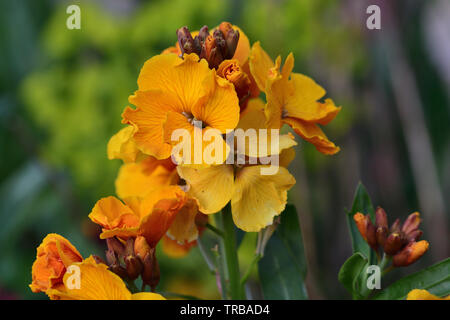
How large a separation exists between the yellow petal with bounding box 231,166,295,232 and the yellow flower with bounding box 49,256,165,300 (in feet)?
0.59

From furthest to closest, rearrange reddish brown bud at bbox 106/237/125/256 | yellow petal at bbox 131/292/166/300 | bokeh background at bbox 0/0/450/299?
bokeh background at bbox 0/0/450/299 < reddish brown bud at bbox 106/237/125/256 < yellow petal at bbox 131/292/166/300

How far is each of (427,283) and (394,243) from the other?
0.07m

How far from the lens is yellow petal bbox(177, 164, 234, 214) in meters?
0.71

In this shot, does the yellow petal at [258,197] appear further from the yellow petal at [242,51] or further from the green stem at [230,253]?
the yellow petal at [242,51]

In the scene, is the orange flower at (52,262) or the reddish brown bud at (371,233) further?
the reddish brown bud at (371,233)

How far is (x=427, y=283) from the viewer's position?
763mm

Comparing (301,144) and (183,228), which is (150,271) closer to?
(183,228)

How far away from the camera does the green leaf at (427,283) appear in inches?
29.5

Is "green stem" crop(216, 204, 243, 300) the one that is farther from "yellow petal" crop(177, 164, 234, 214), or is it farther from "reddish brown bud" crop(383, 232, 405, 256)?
"reddish brown bud" crop(383, 232, 405, 256)

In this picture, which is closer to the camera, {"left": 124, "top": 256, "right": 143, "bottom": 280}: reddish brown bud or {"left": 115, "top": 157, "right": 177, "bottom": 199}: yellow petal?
{"left": 124, "top": 256, "right": 143, "bottom": 280}: reddish brown bud

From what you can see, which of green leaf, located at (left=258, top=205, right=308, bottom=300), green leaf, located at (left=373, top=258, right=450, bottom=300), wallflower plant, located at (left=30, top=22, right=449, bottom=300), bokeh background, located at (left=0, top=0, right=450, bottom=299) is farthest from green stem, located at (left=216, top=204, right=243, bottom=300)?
bokeh background, located at (left=0, top=0, right=450, bottom=299)

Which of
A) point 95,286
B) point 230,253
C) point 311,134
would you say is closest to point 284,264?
point 230,253

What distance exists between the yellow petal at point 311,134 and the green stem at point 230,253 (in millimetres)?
161

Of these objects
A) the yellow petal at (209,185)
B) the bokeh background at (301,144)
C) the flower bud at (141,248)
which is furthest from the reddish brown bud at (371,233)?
the bokeh background at (301,144)
